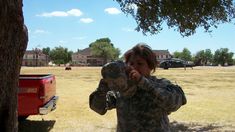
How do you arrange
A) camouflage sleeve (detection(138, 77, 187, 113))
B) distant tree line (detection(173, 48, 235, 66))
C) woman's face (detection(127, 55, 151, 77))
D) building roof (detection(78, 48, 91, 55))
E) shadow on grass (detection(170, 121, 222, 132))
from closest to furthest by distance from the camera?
camouflage sleeve (detection(138, 77, 187, 113))
woman's face (detection(127, 55, 151, 77))
shadow on grass (detection(170, 121, 222, 132))
distant tree line (detection(173, 48, 235, 66))
building roof (detection(78, 48, 91, 55))

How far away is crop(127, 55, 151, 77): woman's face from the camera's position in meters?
2.97

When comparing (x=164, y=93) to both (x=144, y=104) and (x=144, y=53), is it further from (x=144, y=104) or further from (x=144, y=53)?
(x=144, y=53)

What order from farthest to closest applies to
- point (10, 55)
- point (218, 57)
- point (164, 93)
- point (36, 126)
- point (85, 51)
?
1. point (85, 51)
2. point (218, 57)
3. point (36, 126)
4. point (10, 55)
5. point (164, 93)

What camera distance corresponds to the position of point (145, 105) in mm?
2973

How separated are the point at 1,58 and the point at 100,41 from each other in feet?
561

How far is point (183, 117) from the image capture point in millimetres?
14203

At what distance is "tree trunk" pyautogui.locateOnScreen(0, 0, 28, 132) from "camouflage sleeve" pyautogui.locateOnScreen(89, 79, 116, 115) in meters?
1.48

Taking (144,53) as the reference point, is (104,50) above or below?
above

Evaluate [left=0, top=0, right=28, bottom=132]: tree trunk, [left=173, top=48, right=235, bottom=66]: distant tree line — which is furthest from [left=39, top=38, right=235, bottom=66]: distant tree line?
[left=0, top=0, right=28, bottom=132]: tree trunk

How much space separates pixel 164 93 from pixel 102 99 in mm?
407

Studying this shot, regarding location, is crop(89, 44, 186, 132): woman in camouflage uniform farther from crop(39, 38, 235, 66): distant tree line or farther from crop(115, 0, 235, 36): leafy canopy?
crop(39, 38, 235, 66): distant tree line

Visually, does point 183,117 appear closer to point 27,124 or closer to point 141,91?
point 27,124

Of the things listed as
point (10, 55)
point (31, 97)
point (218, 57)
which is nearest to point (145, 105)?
point (10, 55)

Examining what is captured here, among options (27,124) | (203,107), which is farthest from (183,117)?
(27,124)
